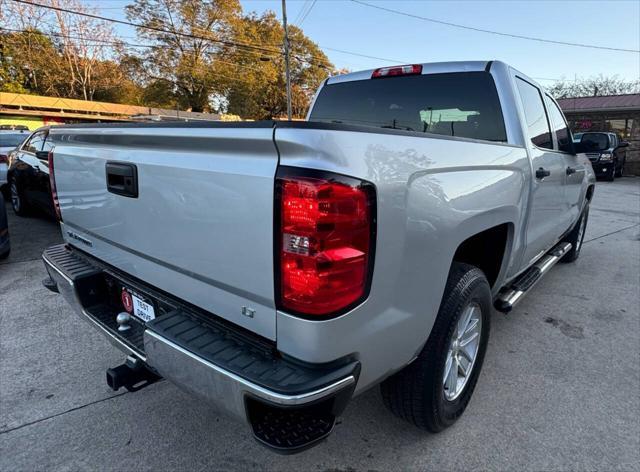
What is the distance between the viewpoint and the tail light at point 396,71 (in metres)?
3.09

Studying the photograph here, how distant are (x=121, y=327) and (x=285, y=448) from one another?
1.22 metres

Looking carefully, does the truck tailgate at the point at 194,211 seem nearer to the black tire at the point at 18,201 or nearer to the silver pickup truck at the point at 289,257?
the silver pickup truck at the point at 289,257

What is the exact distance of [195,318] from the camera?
183 centimetres

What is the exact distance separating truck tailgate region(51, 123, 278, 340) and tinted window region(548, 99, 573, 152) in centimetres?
323

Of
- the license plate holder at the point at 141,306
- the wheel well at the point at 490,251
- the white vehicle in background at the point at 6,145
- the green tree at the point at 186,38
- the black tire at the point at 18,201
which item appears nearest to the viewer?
the license plate holder at the point at 141,306

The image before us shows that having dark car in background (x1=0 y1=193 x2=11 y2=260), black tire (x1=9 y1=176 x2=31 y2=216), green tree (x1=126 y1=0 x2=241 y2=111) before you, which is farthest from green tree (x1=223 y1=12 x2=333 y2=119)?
dark car in background (x1=0 y1=193 x2=11 y2=260)

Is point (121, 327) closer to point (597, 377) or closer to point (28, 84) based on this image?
point (597, 377)

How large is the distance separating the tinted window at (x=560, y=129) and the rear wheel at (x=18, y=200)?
27.8 ft

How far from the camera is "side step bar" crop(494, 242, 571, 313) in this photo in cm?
286

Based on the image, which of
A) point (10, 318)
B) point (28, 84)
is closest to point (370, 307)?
point (10, 318)

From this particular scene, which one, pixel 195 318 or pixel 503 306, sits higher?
pixel 195 318

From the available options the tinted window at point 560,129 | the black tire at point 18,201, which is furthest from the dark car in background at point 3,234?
the tinted window at point 560,129

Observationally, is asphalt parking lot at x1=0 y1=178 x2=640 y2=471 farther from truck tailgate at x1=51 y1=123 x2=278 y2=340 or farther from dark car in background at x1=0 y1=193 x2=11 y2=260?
dark car in background at x1=0 y1=193 x2=11 y2=260

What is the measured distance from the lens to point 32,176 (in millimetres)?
6797
